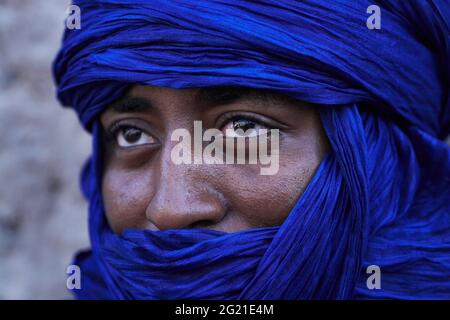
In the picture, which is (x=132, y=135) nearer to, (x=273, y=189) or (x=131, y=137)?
(x=131, y=137)

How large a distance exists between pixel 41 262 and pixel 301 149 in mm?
1382

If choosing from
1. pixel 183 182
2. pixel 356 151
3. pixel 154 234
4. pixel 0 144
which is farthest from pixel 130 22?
pixel 0 144

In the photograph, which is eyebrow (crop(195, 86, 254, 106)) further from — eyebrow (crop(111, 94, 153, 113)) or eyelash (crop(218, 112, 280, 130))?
eyebrow (crop(111, 94, 153, 113))

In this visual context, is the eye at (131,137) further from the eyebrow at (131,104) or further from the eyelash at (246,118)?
the eyelash at (246,118)

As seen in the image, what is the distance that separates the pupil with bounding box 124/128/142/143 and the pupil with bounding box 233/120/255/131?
289 mm

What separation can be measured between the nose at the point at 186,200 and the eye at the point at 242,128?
0.11 m

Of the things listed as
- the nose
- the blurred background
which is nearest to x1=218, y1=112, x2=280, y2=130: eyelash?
the nose

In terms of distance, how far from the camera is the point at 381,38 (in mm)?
1537

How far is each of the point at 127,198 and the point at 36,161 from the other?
971 mm

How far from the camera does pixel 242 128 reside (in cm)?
155

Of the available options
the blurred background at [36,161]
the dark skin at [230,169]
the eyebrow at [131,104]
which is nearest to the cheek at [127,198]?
the dark skin at [230,169]

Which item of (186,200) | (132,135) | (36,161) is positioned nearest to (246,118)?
(186,200)

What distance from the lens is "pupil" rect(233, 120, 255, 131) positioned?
60.8 inches
